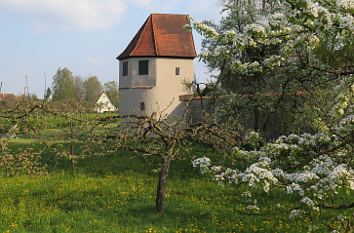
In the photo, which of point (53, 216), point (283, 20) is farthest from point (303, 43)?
point (53, 216)

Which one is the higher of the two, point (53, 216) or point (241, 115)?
point (241, 115)

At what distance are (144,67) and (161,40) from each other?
119 inches

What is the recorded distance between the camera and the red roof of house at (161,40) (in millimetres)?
39625

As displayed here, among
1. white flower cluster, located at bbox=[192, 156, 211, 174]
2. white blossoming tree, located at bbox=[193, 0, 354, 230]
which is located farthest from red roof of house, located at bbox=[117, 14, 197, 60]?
white flower cluster, located at bbox=[192, 156, 211, 174]

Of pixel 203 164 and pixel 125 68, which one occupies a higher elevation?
pixel 125 68

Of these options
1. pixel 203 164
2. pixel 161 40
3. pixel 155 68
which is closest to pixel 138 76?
pixel 155 68

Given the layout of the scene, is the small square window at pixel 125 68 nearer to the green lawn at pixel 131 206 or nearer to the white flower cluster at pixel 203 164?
the green lawn at pixel 131 206

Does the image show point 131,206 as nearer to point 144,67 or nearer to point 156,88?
point 156,88

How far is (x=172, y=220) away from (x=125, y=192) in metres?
4.68

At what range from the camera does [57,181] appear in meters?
21.5

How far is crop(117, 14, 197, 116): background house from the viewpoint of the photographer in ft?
130

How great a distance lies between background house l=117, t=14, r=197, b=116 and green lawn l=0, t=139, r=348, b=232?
16.1 metres

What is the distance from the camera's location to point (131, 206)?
15852 millimetres

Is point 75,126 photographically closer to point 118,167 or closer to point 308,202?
point 118,167
